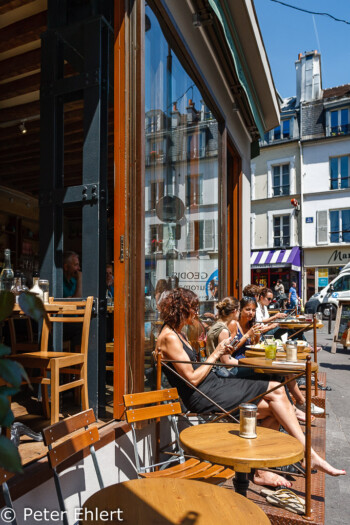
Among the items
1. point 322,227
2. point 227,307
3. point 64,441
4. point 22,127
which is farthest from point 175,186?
point 322,227

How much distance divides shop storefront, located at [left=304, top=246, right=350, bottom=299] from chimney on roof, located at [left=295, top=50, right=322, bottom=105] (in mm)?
8876

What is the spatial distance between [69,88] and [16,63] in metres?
1.98

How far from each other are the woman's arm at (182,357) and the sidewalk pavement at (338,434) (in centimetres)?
119

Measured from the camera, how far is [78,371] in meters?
3.14

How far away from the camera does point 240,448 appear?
205 centimetres

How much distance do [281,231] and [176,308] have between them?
860 inches

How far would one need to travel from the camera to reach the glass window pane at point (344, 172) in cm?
2270

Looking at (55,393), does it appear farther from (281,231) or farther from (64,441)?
(281,231)

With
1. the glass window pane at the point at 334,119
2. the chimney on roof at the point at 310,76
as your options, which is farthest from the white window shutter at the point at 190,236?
the chimney on roof at the point at 310,76

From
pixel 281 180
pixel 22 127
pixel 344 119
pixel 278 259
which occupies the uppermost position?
pixel 344 119

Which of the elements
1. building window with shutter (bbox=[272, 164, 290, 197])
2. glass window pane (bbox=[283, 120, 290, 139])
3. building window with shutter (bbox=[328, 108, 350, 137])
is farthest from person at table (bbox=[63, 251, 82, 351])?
glass window pane (bbox=[283, 120, 290, 139])

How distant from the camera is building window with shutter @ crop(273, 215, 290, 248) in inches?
941

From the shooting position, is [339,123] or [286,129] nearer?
[339,123]

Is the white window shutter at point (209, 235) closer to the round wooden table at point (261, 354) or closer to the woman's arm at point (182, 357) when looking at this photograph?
the round wooden table at point (261, 354)
